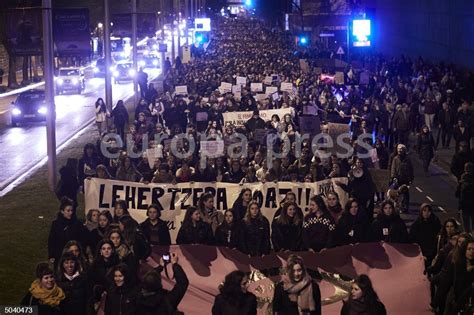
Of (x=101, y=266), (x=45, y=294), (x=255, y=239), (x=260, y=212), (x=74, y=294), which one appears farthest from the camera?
(x=260, y=212)

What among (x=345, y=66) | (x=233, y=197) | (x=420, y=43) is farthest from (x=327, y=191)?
(x=420, y=43)

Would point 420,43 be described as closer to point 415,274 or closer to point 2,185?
Result: point 2,185

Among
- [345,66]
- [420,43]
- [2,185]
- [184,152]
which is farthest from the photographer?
[420,43]

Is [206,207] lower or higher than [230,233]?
higher

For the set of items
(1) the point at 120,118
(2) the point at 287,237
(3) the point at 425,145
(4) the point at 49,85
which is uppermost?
(4) the point at 49,85

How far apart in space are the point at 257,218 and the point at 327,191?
296 cm

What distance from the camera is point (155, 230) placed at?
13078mm

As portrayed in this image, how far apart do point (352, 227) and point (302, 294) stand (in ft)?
12.5

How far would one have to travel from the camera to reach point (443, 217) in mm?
19672

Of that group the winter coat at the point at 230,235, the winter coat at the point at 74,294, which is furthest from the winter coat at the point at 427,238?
the winter coat at the point at 74,294

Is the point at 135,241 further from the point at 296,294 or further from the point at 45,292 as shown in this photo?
the point at 296,294

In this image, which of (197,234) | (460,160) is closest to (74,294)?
(197,234)

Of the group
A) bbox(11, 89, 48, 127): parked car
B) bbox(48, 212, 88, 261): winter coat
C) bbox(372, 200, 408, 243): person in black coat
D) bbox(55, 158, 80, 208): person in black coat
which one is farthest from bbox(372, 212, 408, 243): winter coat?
bbox(11, 89, 48, 127): parked car

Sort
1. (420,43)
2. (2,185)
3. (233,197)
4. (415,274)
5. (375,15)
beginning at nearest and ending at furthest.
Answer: (415,274)
(233,197)
(2,185)
(420,43)
(375,15)
